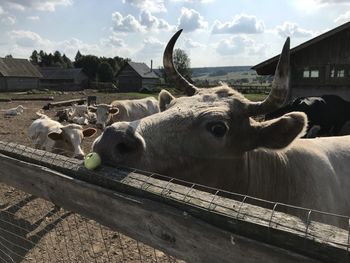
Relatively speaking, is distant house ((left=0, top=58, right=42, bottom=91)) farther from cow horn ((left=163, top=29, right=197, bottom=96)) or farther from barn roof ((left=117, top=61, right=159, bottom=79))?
cow horn ((left=163, top=29, right=197, bottom=96))

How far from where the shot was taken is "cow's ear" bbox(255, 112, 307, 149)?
285cm

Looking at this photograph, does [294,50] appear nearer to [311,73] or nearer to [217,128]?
[311,73]

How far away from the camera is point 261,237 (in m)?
1.33

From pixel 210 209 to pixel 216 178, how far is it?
1.56m

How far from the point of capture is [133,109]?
1614 centimetres

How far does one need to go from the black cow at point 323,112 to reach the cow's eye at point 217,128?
1068cm

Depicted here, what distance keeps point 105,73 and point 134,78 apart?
12.9 m

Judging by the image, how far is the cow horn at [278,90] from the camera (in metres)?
2.57

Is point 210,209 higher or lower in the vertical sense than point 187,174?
higher

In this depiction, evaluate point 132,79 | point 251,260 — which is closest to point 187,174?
point 251,260

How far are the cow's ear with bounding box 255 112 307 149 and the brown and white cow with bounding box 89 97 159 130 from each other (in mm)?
12424

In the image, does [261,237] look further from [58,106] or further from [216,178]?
[58,106]

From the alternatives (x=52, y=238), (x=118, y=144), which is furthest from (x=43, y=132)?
(x=118, y=144)

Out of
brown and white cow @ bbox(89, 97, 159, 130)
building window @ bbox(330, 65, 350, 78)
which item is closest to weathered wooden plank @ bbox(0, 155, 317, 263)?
brown and white cow @ bbox(89, 97, 159, 130)
